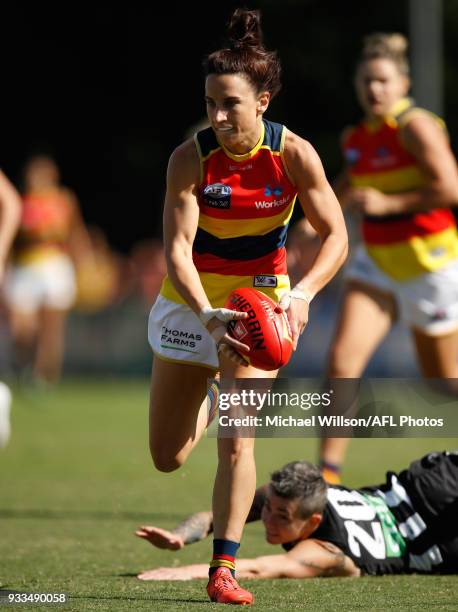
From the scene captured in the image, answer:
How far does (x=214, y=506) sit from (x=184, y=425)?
54 centimetres

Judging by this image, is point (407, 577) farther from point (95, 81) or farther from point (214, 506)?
point (95, 81)

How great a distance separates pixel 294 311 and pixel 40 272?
1076cm

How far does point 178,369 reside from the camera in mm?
5555

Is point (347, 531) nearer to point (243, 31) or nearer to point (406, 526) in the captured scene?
point (406, 526)

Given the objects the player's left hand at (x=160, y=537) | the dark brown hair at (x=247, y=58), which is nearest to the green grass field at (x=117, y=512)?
the player's left hand at (x=160, y=537)

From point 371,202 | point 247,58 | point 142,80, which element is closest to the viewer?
point 247,58

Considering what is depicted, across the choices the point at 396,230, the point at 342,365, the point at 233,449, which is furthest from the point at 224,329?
the point at 396,230

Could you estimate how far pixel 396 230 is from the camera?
8.01 m

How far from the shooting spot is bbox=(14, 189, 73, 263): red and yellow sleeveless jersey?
51.8 ft

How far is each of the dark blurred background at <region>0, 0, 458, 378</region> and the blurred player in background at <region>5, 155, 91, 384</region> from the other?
960cm

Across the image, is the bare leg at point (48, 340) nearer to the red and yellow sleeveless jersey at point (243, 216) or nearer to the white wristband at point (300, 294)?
the red and yellow sleeveless jersey at point (243, 216)

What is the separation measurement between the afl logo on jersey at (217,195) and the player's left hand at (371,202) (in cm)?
243

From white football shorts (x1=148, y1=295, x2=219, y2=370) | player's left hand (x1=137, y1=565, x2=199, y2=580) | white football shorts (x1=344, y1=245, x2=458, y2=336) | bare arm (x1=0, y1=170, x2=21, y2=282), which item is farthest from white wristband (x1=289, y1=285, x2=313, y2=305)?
bare arm (x1=0, y1=170, x2=21, y2=282)

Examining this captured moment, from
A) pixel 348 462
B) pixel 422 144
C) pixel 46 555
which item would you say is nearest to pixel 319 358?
pixel 348 462
